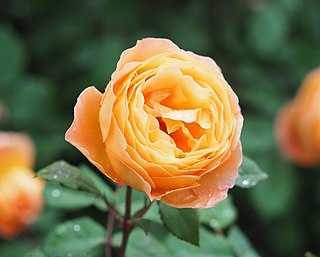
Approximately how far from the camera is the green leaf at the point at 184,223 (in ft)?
2.45

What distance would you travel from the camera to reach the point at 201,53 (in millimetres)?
2068

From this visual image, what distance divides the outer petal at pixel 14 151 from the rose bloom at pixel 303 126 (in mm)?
637

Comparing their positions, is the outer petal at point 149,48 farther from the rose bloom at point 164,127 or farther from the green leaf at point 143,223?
the green leaf at point 143,223

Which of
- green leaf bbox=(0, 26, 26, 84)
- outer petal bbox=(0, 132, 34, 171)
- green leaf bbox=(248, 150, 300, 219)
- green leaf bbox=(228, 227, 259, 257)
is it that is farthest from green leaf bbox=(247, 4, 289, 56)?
green leaf bbox=(228, 227, 259, 257)

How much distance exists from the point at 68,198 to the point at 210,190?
1.23 feet

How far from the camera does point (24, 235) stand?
1.80 m

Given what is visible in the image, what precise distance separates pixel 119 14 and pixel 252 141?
50 cm

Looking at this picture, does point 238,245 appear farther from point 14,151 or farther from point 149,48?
point 14,151

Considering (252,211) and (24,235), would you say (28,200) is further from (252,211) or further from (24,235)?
(252,211)

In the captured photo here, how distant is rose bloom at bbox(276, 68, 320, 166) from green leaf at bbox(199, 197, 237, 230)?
799 mm

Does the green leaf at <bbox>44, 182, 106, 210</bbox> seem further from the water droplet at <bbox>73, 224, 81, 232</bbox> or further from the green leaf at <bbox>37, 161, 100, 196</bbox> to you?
the green leaf at <bbox>37, 161, 100, 196</bbox>

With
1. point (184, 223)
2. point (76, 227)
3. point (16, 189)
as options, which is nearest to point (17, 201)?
point (16, 189)

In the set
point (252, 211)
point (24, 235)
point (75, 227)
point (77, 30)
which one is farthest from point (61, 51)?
point (75, 227)

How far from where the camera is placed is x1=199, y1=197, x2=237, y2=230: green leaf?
961mm
